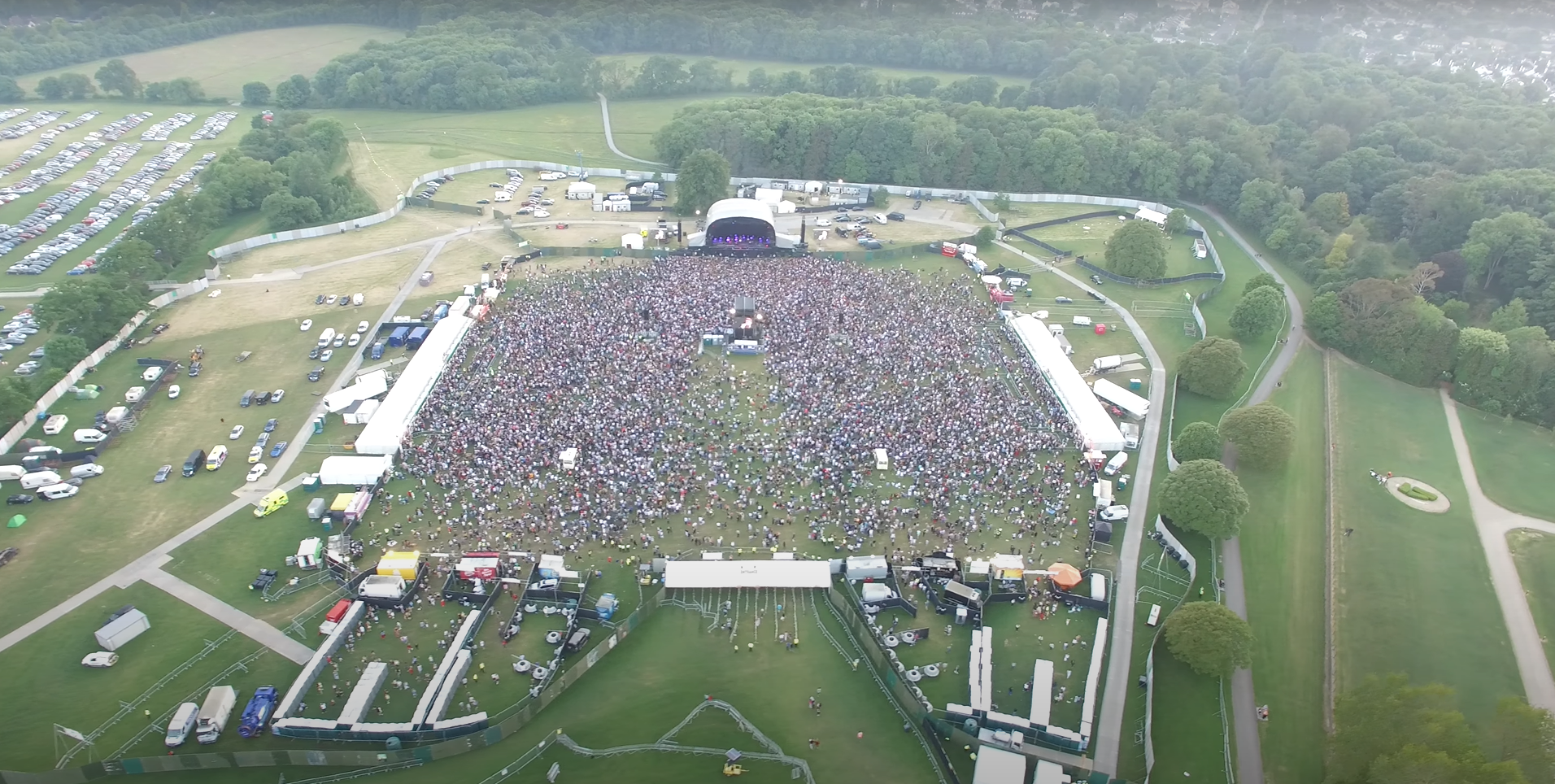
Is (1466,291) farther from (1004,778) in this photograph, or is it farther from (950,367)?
(1004,778)

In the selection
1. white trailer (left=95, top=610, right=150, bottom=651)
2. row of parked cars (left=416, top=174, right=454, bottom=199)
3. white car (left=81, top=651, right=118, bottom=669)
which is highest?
row of parked cars (left=416, top=174, right=454, bottom=199)

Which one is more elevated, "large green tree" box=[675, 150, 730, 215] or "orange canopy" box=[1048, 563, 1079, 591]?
"large green tree" box=[675, 150, 730, 215]

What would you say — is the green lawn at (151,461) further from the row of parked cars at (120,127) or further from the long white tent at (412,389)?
the row of parked cars at (120,127)

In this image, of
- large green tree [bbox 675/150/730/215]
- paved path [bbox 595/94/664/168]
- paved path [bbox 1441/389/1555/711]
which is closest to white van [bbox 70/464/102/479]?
large green tree [bbox 675/150/730/215]

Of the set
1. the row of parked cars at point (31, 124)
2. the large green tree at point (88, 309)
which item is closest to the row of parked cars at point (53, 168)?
the row of parked cars at point (31, 124)

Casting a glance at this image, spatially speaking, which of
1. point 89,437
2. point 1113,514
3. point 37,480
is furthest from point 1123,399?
point 37,480

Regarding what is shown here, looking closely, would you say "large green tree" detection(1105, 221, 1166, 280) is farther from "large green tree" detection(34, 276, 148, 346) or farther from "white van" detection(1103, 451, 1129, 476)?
"large green tree" detection(34, 276, 148, 346)

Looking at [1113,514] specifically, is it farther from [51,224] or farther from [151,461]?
[51,224]
